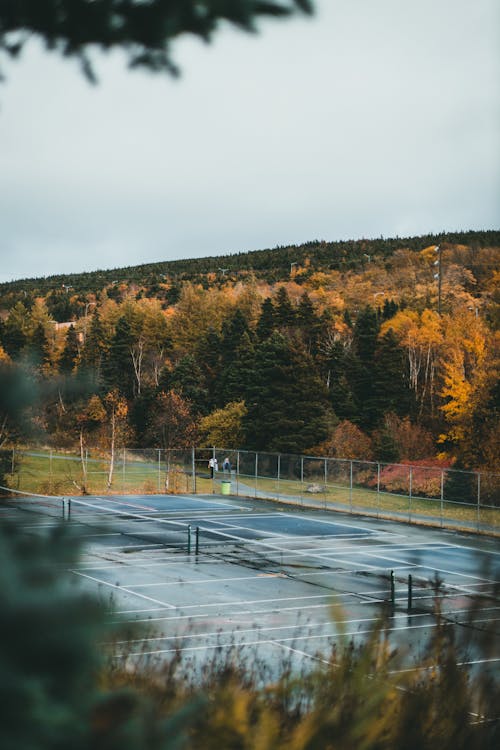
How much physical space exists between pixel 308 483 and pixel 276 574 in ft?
81.1

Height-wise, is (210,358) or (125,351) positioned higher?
(125,351)

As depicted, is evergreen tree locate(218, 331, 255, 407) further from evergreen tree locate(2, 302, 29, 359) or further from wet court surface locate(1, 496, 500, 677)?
evergreen tree locate(2, 302, 29, 359)

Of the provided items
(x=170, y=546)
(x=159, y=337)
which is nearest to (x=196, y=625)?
(x=170, y=546)

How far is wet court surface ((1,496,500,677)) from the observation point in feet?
60.2

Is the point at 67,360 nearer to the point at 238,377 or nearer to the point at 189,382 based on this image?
the point at 238,377

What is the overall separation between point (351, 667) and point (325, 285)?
132m

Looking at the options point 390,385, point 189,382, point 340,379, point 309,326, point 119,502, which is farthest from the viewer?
point 309,326

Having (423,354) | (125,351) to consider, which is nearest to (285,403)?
(423,354)

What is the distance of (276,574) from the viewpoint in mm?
26359

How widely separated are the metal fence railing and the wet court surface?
6.71ft

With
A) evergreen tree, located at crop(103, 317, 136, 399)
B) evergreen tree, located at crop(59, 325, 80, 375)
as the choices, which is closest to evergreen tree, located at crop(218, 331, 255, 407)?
evergreen tree, located at crop(103, 317, 136, 399)

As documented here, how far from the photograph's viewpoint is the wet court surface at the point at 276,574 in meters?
18.3

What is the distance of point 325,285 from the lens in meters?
138

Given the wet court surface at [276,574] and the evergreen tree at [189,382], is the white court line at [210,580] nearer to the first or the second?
the wet court surface at [276,574]
